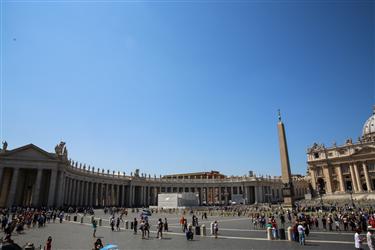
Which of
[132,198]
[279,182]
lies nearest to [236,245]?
[132,198]

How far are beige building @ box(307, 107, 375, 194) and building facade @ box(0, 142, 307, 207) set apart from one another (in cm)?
1734

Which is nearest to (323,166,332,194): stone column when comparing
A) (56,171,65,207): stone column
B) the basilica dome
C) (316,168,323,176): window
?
(316,168,323,176): window

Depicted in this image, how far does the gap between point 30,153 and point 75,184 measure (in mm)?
14095

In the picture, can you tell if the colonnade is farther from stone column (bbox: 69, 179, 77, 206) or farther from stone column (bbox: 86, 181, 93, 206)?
stone column (bbox: 69, 179, 77, 206)

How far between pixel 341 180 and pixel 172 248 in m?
82.7

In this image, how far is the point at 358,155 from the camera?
7650cm

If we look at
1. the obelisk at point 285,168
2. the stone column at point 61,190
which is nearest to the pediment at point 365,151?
the obelisk at point 285,168

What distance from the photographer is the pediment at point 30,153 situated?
162ft

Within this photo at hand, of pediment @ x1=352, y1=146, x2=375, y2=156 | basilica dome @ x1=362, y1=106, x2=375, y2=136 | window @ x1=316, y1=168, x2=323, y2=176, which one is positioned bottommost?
window @ x1=316, y1=168, x2=323, y2=176

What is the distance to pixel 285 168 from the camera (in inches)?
1348

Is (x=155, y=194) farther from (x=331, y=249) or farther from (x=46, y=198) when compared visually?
(x=331, y=249)

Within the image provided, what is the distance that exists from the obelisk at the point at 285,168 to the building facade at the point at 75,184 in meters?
41.8

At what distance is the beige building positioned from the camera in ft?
245

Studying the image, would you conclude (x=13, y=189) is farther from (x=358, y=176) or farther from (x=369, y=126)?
(x=369, y=126)
